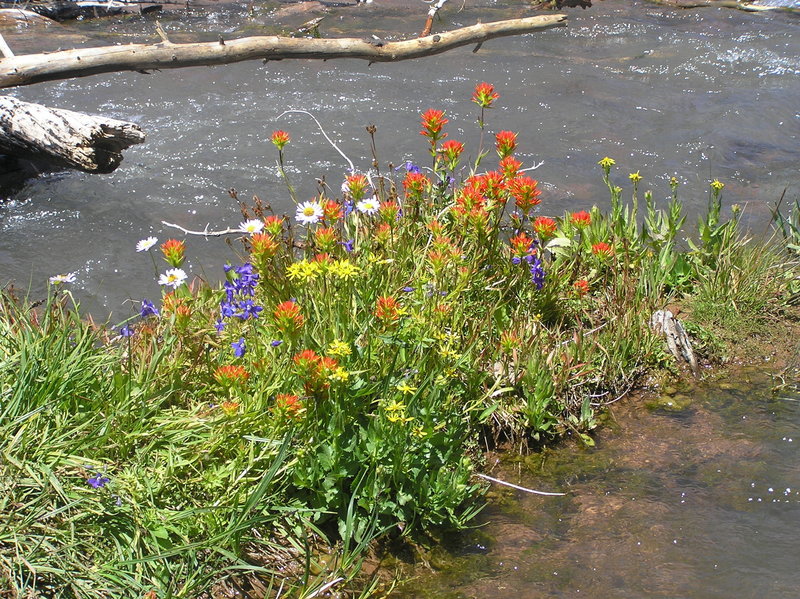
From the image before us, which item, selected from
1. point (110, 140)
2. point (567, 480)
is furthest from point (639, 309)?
point (110, 140)

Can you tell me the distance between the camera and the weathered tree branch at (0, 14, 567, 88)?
519 cm

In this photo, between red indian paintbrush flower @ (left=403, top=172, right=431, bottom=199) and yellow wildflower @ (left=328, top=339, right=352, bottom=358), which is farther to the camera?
red indian paintbrush flower @ (left=403, top=172, right=431, bottom=199)

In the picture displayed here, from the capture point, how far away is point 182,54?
525 centimetres

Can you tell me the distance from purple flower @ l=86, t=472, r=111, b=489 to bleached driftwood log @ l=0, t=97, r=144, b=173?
3.36m

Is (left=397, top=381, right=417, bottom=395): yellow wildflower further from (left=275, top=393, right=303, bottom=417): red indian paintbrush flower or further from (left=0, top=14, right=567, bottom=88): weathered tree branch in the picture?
(left=0, top=14, right=567, bottom=88): weathered tree branch

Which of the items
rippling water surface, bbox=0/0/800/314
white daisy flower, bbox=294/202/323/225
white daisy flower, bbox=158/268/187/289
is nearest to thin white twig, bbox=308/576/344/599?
white daisy flower, bbox=158/268/187/289

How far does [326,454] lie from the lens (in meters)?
2.98

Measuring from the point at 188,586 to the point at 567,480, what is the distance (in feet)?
5.37

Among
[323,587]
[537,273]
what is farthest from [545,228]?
[323,587]

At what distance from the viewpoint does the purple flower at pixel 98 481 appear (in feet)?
8.96

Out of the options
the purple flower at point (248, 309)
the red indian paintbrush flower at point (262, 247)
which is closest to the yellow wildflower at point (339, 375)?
the red indian paintbrush flower at point (262, 247)

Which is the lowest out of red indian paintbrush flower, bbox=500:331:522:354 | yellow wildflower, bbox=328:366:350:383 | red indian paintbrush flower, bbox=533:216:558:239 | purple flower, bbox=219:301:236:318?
red indian paintbrush flower, bbox=500:331:522:354

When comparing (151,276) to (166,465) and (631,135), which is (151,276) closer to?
(166,465)

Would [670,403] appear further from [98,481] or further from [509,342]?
[98,481]
